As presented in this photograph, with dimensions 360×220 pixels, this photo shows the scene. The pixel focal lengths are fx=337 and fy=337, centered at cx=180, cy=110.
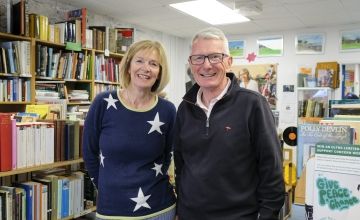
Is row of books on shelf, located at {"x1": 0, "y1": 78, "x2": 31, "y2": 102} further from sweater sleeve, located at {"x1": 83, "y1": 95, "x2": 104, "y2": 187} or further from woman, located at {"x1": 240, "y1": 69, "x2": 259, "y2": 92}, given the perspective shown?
woman, located at {"x1": 240, "y1": 69, "x2": 259, "y2": 92}

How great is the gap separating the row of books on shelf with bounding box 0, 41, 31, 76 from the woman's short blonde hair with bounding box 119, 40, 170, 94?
2386 millimetres

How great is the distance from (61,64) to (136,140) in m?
2.99

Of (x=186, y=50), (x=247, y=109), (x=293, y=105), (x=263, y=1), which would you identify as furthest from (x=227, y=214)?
(x=186, y=50)

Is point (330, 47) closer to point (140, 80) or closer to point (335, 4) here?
point (335, 4)

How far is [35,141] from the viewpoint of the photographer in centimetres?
229

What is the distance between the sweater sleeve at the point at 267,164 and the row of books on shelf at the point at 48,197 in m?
1.76

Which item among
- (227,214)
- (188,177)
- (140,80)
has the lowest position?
(227,214)

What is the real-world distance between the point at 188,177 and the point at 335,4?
4.10m

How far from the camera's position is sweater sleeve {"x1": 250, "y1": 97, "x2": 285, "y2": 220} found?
124 cm

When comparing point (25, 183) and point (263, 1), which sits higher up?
point (263, 1)

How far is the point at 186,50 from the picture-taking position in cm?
729

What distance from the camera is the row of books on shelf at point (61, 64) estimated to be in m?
3.85

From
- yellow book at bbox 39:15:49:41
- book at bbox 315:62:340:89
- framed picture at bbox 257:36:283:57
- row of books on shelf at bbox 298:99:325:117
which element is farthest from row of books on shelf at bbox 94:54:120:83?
book at bbox 315:62:340:89

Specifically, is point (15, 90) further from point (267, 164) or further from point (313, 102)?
point (313, 102)
